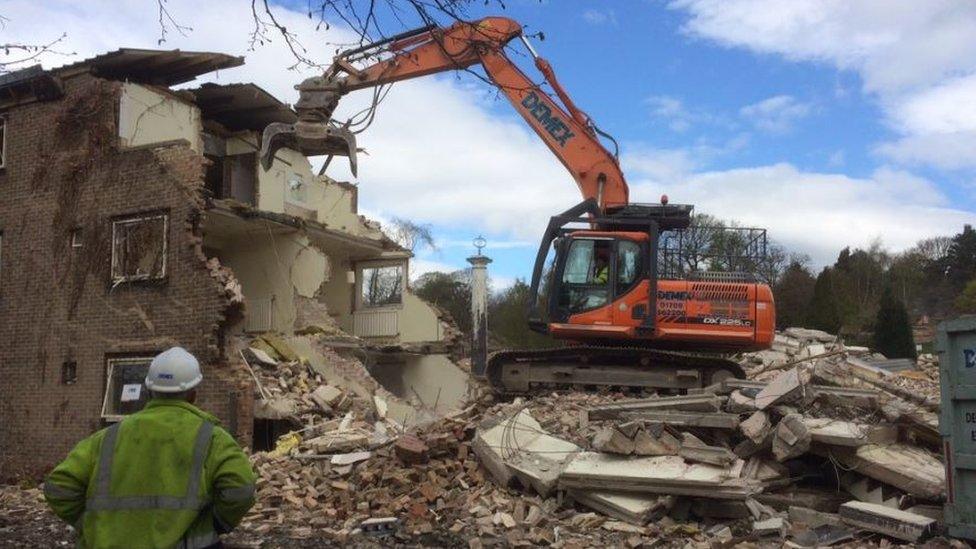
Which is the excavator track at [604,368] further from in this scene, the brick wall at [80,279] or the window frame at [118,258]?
the window frame at [118,258]

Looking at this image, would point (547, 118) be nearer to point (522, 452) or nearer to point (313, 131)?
point (313, 131)

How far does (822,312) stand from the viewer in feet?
107

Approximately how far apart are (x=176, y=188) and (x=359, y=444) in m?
6.29

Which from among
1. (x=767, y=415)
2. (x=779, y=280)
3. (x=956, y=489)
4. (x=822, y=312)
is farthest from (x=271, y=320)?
(x=779, y=280)

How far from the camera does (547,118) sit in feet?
45.5

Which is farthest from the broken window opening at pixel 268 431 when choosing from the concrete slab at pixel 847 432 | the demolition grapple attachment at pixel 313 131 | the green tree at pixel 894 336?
the green tree at pixel 894 336

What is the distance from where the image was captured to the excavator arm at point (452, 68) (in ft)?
40.3

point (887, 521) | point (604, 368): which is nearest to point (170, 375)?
point (887, 521)

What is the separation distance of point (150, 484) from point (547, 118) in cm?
1119

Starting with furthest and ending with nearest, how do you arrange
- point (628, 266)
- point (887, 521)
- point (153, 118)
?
1. point (153, 118)
2. point (628, 266)
3. point (887, 521)

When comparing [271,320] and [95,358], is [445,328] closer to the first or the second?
[271,320]

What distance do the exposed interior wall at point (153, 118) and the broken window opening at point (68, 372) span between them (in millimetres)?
4138

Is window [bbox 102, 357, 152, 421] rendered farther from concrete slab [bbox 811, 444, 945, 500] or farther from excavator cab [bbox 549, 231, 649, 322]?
concrete slab [bbox 811, 444, 945, 500]

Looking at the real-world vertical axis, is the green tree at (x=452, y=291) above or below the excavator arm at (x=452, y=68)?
below
